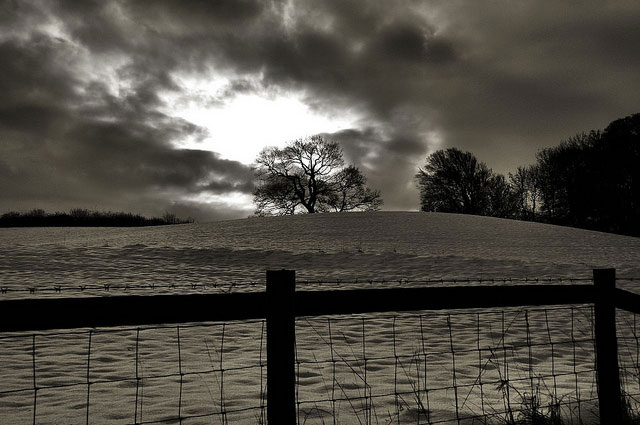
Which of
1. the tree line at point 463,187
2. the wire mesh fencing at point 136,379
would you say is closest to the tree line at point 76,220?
the tree line at point 463,187

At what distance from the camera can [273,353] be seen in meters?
3.06

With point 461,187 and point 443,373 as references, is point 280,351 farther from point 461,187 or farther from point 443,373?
point 461,187

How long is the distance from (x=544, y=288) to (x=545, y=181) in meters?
51.6

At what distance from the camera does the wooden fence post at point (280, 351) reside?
304cm

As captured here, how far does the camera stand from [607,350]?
13.7ft

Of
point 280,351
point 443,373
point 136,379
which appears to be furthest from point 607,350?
point 136,379

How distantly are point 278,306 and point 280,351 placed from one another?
284 mm

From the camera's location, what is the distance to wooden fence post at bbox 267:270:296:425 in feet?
9.99

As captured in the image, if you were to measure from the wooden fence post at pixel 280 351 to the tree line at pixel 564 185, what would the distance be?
1891 inches

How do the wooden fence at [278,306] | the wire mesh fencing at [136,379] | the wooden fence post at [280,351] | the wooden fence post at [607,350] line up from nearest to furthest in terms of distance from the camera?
the wooden fence at [278,306], the wooden fence post at [280,351], the wooden fence post at [607,350], the wire mesh fencing at [136,379]

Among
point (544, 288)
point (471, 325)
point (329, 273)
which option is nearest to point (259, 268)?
point (329, 273)

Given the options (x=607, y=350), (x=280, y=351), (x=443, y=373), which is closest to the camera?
(x=280, y=351)

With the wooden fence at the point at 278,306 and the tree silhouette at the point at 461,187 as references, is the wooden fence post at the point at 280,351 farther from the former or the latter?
the tree silhouette at the point at 461,187

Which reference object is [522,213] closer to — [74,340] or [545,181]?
[545,181]
